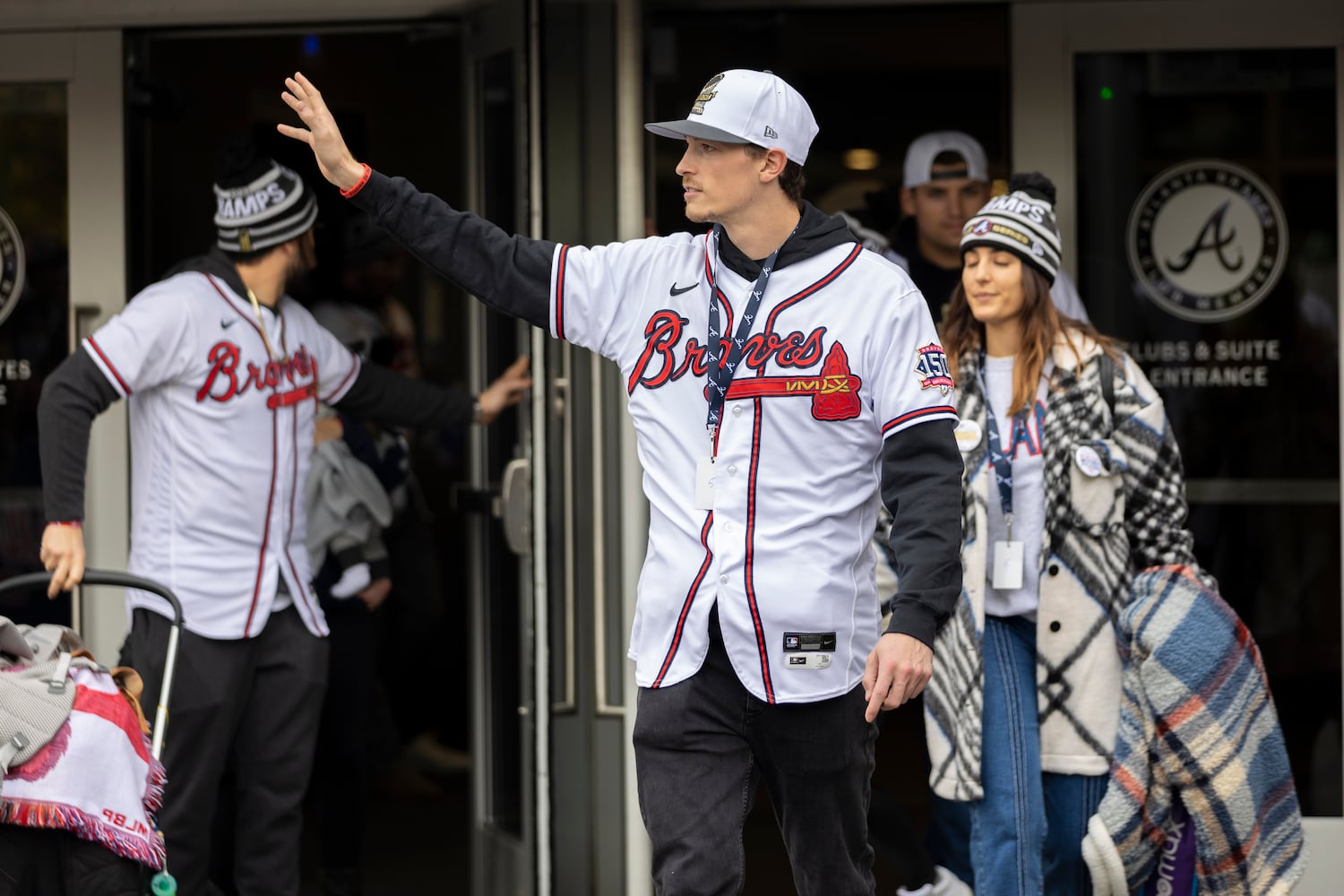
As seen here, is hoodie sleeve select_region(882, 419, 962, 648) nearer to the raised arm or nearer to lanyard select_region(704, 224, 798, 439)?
lanyard select_region(704, 224, 798, 439)

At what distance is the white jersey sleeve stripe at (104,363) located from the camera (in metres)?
4.73

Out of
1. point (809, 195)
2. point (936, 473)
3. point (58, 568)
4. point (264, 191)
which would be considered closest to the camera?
point (936, 473)

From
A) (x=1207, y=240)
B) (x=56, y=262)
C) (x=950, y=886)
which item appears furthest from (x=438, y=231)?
(x=1207, y=240)

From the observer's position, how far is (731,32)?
18.7ft

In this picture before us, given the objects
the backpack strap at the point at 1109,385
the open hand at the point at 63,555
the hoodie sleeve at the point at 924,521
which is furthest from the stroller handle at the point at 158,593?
the backpack strap at the point at 1109,385

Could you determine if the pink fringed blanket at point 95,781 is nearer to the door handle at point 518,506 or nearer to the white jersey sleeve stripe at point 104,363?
the white jersey sleeve stripe at point 104,363

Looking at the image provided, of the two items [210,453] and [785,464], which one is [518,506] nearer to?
[210,453]

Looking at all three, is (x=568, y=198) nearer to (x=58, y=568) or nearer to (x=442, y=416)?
(x=442, y=416)

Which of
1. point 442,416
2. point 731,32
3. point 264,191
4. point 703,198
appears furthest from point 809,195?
point 703,198

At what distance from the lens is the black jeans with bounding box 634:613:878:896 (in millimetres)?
3477

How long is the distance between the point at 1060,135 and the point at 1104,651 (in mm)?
1764

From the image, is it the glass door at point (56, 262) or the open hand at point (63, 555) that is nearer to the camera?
the open hand at point (63, 555)

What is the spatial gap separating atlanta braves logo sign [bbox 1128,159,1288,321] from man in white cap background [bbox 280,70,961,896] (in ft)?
7.35

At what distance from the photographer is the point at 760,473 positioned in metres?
3.50
